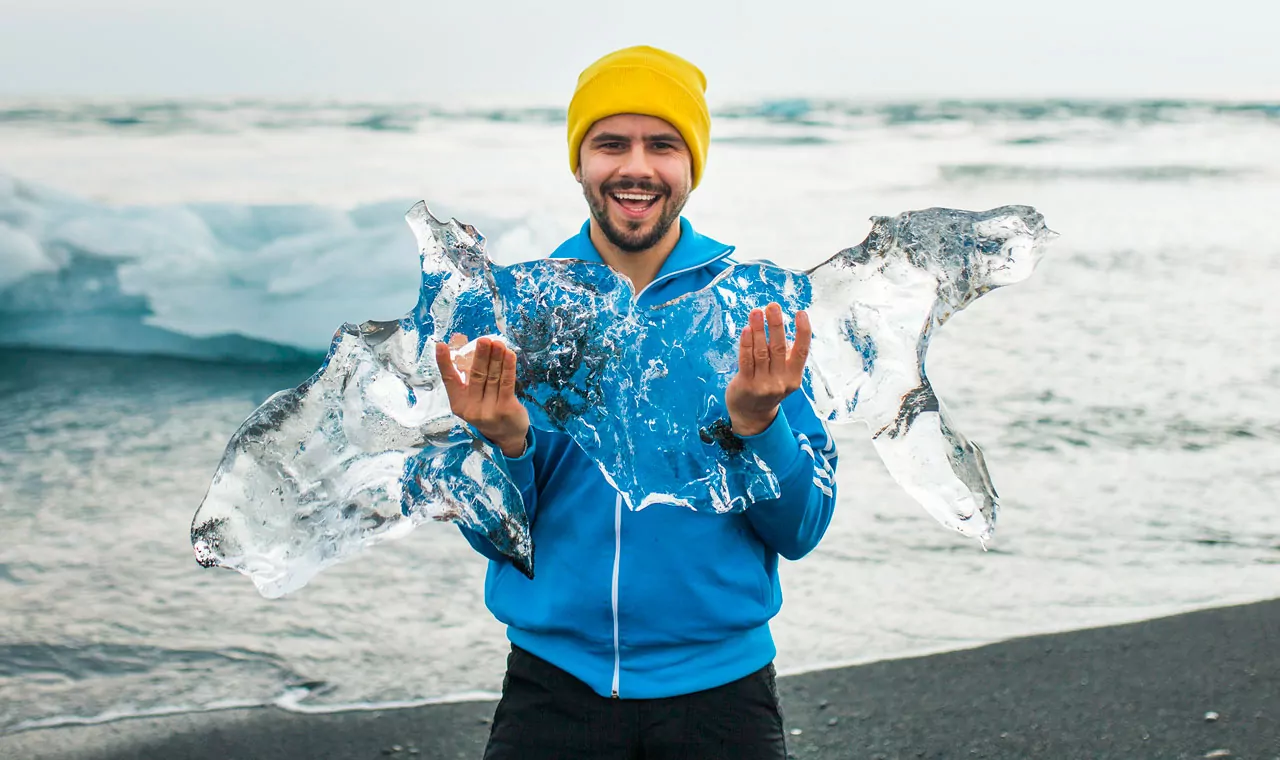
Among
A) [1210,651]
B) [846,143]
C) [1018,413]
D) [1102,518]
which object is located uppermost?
[846,143]

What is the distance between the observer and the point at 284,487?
1.82m

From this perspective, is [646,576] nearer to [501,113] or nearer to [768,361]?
[768,361]

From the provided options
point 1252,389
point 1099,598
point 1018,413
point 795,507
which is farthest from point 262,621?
point 1252,389

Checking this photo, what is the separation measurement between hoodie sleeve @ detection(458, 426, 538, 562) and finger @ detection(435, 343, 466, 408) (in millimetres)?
174

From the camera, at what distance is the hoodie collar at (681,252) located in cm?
191

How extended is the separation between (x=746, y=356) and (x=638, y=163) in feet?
1.41

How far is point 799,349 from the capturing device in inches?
62.3

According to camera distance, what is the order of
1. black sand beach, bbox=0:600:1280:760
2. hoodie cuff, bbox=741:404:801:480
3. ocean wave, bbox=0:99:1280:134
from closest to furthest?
hoodie cuff, bbox=741:404:801:480, black sand beach, bbox=0:600:1280:760, ocean wave, bbox=0:99:1280:134

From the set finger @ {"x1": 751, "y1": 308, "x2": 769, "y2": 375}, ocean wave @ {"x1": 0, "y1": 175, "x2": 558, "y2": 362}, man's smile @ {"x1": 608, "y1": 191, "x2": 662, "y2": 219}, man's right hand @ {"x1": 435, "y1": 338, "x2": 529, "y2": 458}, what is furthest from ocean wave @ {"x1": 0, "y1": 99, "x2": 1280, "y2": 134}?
finger @ {"x1": 751, "y1": 308, "x2": 769, "y2": 375}

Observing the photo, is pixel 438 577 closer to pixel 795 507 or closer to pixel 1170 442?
pixel 795 507

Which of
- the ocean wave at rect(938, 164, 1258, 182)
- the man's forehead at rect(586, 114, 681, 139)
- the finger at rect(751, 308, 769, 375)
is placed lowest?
the finger at rect(751, 308, 769, 375)

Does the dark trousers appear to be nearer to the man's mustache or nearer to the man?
the man

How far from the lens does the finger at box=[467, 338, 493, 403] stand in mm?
1552

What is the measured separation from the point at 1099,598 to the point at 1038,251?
252 cm
